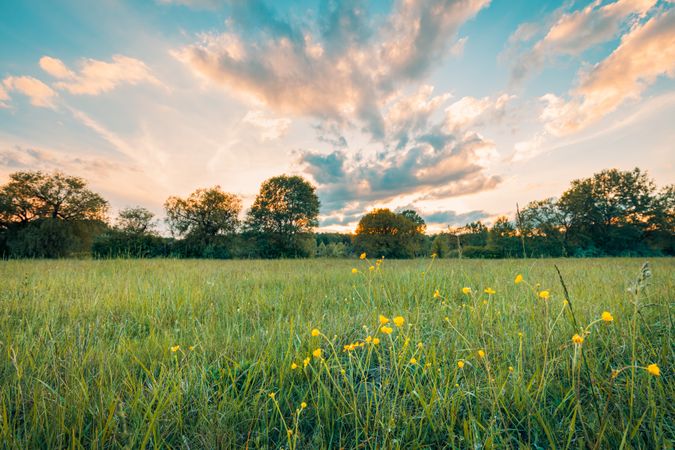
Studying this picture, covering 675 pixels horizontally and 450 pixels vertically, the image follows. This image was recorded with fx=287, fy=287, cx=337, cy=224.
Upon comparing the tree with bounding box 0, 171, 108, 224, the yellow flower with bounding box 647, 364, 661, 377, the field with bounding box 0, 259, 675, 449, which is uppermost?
the tree with bounding box 0, 171, 108, 224

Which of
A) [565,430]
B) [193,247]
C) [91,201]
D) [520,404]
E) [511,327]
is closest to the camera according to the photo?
[565,430]

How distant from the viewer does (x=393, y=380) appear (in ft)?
6.42

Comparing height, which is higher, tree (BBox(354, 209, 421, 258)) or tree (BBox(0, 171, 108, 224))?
tree (BBox(0, 171, 108, 224))

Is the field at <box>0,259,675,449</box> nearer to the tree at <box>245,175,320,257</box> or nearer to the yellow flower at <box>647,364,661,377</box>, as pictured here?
the yellow flower at <box>647,364,661,377</box>

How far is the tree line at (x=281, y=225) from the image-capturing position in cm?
2852

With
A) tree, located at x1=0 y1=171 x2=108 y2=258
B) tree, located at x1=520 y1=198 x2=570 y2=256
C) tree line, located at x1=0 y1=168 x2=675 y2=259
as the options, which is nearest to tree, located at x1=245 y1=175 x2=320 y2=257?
tree line, located at x1=0 y1=168 x2=675 y2=259

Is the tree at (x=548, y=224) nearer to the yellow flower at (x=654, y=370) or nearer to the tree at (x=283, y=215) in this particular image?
the tree at (x=283, y=215)

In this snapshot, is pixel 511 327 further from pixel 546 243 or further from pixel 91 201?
pixel 546 243

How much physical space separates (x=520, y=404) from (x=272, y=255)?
31513 mm

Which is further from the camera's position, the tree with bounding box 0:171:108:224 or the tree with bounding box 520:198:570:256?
the tree with bounding box 520:198:570:256

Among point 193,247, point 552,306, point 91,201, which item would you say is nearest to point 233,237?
point 193,247

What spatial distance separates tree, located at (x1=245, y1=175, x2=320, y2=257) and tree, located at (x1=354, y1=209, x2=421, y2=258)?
6.53 m

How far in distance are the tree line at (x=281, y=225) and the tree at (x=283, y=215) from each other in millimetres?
118

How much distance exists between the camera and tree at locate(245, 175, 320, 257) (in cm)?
3288
